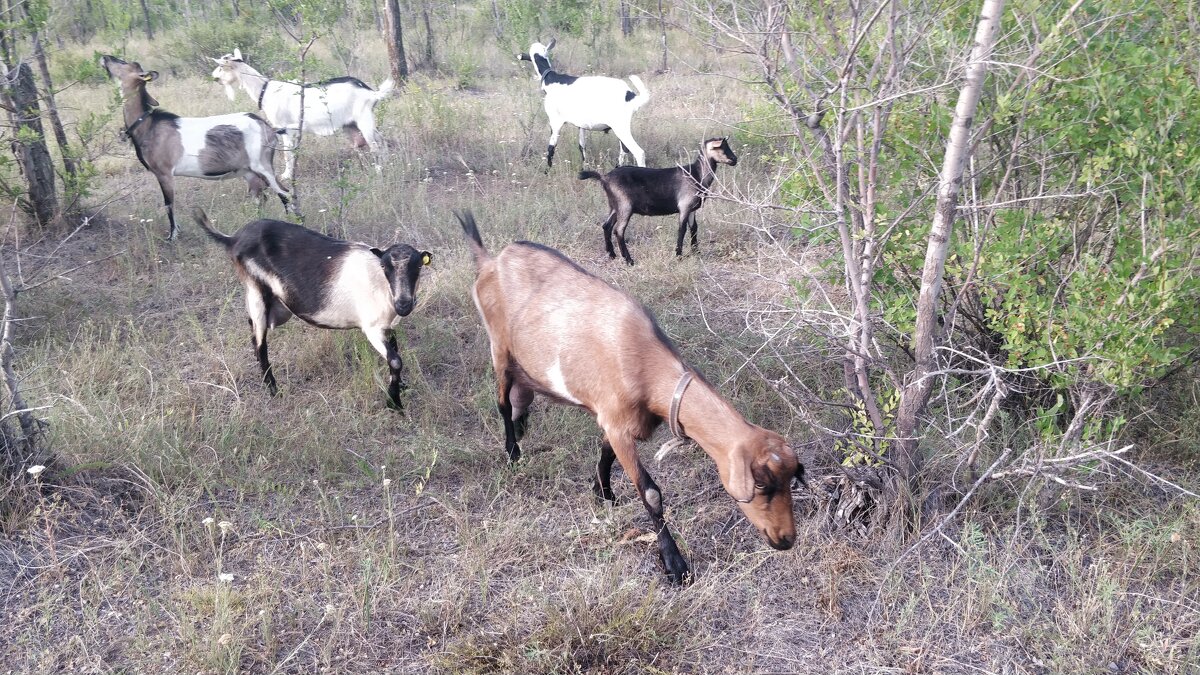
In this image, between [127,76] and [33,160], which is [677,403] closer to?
[33,160]

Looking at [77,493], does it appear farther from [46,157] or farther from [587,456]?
[46,157]

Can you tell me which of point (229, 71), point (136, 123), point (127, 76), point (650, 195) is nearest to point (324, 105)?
point (229, 71)

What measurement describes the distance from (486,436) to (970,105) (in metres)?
2.72

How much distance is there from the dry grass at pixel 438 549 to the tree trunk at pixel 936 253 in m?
0.39

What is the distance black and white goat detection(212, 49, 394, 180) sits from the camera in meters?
8.91

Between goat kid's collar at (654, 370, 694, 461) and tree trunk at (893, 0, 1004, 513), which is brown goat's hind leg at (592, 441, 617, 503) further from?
tree trunk at (893, 0, 1004, 513)

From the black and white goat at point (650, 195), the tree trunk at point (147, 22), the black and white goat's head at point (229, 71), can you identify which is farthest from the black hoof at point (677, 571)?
the tree trunk at point (147, 22)

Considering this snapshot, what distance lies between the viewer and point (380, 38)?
55.9 feet

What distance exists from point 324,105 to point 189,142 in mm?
1900

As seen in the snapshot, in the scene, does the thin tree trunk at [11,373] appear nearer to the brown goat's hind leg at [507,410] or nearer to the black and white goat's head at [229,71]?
the brown goat's hind leg at [507,410]

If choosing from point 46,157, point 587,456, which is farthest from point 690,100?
point 587,456

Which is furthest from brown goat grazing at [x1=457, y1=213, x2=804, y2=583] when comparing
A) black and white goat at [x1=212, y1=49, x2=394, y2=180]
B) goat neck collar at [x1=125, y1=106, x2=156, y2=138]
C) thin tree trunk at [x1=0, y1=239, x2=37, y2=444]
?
black and white goat at [x1=212, y1=49, x2=394, y2=180]

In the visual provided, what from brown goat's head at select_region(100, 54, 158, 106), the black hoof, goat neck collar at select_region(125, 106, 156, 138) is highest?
brown goat's head at select_region(100, 54, 158, 106)

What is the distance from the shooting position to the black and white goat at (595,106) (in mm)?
8906
